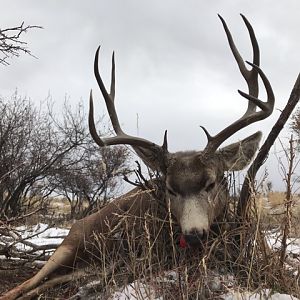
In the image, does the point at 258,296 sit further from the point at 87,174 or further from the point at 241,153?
the point at 87,174

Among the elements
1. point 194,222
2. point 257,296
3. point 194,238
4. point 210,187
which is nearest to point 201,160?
point 210,187

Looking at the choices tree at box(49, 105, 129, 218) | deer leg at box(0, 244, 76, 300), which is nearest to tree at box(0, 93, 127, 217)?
tree at box(49, 105, 129, 218)

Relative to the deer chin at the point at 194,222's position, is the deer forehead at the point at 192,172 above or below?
above

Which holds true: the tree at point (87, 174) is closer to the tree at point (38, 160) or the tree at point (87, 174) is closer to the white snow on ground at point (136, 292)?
the tree at point (38, 160)

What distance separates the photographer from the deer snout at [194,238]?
4.68 meters

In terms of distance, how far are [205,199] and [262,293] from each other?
130 centimetres

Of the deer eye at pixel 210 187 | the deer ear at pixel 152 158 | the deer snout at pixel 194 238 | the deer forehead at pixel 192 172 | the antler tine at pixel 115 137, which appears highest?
the antler tine at pixel 115 137

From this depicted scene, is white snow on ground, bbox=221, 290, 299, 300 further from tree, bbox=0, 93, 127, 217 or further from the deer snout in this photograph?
tree, bbox=0, 93, 127, 217

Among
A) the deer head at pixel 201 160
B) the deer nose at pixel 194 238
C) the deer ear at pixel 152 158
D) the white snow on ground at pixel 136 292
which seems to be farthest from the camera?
the deer ear at pixel 152 158

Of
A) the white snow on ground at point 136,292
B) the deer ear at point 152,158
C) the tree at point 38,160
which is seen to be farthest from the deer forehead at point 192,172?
the tree at point 38,160

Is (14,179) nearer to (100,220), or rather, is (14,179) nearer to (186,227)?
(100,220)

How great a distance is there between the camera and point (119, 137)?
18.5ft

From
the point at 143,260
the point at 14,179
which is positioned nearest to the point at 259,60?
the point at 143,260

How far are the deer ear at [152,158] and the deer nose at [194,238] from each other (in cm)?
104
